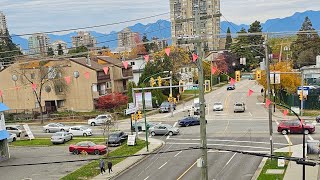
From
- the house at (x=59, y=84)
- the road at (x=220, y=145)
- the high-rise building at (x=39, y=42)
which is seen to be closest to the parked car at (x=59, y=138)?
the high-rise building at (x=39, y=42)

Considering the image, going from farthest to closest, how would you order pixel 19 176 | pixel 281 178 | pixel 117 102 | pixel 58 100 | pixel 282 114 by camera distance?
1. pixel 58 100
2. pixel 117 102
3. pixel 282 114
4. pixel 19 176
5. pixel 281 178

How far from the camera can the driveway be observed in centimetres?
3170

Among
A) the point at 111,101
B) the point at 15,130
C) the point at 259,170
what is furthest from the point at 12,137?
the point at 259,170

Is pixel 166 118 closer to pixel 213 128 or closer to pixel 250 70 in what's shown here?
pixel 213 128

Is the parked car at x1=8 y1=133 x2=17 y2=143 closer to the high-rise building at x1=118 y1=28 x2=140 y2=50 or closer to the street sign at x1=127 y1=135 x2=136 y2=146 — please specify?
the high-rise building at x1=118 y1=28 x2=140 y2=50

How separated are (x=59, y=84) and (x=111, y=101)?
32.2 ft

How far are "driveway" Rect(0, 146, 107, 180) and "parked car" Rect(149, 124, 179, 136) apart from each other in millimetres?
9577

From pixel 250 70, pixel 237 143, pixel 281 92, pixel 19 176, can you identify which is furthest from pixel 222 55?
pixel 19 176

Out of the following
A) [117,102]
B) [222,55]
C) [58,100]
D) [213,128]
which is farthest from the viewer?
[222,55]

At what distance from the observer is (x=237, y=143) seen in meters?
38.6

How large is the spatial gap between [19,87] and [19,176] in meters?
39.2

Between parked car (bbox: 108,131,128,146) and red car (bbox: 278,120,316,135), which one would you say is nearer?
red car (bbox: 278,120,316,135)

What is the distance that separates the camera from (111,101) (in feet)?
210

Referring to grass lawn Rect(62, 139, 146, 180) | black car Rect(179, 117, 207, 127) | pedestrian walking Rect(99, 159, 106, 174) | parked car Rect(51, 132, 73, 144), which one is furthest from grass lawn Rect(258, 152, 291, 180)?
parked car Rect(51, 132, 73, 144)
